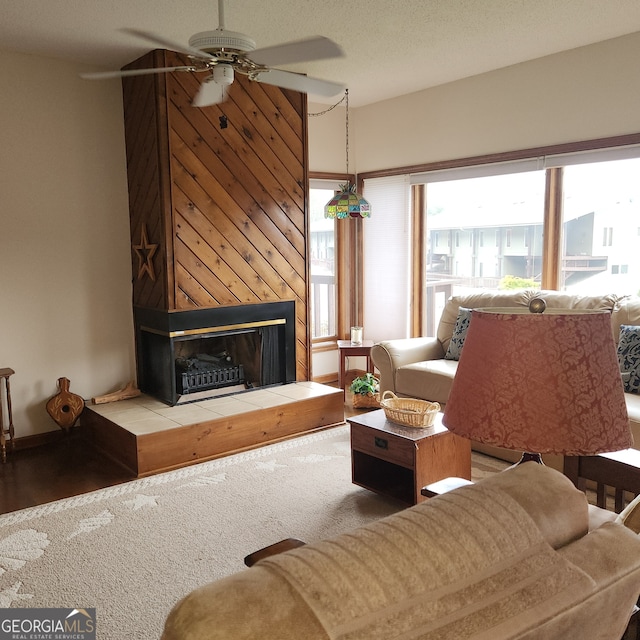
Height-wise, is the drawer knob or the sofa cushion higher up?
the sofa cushion

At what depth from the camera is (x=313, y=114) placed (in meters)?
5.77

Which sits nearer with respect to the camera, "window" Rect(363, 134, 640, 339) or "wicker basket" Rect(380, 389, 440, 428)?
"wicker basket" Rect(380, 389, 440, 428)

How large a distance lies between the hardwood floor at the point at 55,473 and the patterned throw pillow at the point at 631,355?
3.13 metres

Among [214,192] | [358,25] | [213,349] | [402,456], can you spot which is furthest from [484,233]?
[402,456]

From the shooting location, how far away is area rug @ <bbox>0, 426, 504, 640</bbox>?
2578 millimetres

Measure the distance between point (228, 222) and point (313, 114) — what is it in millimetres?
1803

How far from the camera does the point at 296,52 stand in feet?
8.46

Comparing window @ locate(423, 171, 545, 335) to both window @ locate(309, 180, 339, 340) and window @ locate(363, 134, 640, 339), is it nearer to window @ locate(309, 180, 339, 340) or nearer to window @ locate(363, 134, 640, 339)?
window @ locate(363, 134, 640, 339)

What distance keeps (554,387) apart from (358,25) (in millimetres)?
3215

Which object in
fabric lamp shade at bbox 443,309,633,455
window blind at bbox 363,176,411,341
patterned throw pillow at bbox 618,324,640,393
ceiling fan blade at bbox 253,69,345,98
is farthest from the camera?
window blind at bbox 363,176,411,341

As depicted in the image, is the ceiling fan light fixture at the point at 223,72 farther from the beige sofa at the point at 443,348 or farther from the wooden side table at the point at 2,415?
the wooden side table at the point at 2,415

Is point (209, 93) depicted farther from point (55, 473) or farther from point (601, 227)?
point (601, 227)

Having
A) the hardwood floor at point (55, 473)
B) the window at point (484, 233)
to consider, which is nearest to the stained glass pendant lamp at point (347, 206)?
the window at point (484, 233)

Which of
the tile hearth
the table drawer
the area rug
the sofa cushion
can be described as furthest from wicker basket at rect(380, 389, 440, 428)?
the tile hearth
